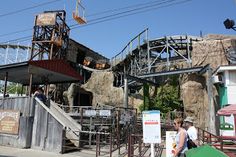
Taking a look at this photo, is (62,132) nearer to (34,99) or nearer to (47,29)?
(34,99)

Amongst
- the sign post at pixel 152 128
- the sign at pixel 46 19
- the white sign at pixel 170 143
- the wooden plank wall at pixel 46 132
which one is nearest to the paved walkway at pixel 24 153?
the wooden plank wall at pixel 46 132

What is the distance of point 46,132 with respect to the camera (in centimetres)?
1281

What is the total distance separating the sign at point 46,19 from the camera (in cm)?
3456

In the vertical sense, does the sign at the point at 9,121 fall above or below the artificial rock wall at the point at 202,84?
below

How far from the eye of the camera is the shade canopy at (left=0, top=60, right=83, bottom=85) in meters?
14.7

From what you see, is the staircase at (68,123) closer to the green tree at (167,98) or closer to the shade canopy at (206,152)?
the shade canopy at (206,152)

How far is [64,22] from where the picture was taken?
3556 centimetres

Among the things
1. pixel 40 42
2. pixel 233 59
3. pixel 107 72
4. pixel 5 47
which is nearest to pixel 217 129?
pixel 233 59

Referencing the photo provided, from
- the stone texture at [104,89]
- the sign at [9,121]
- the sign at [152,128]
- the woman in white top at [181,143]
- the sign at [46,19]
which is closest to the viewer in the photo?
the woman in white top at [181,143]

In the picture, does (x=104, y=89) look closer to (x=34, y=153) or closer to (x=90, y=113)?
(x=90, y=113)

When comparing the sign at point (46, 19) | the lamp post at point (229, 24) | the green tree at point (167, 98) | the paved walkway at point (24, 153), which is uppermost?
the sign at point (46, 19)

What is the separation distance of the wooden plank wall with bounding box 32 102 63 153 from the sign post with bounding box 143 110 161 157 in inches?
220

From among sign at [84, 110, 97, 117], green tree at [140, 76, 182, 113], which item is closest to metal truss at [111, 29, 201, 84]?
green tree at [140, 76, 182, 113]

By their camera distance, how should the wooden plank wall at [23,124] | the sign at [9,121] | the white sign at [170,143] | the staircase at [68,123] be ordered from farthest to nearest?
the sign at [9,121]
the wooden plank wall at [23,124]
the staircase at [68,123]
the white sign at [170,143]
